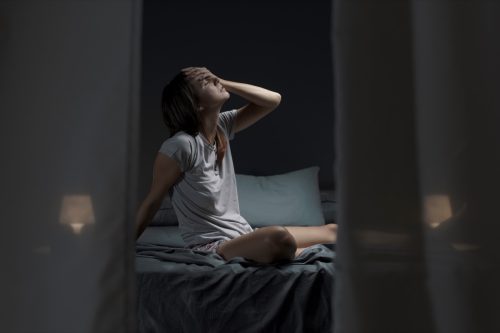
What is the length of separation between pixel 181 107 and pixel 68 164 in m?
1.03

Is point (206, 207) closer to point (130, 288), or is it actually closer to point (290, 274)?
point (290, 274)

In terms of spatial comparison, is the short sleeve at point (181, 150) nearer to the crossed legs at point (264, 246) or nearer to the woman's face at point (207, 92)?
the woman's face at point (207, 92)

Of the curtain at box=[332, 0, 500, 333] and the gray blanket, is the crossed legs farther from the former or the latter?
the curtain at box=[332, 0, 500, 333]

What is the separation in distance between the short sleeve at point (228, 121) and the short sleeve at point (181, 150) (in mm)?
365

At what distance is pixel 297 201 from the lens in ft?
8.56

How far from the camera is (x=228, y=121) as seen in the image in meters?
2.18

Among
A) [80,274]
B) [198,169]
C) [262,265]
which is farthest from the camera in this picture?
[198,169]

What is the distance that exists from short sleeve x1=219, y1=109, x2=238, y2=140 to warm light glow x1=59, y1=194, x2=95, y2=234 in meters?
1.28

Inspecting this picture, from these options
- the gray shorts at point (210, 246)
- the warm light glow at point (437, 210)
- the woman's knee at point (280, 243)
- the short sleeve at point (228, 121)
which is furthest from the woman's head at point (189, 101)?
the warm light glow at point (437, 210)

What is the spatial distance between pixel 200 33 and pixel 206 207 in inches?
62.9

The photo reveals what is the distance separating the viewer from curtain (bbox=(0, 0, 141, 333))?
0.89 m

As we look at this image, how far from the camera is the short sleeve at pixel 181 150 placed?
175 centimetres

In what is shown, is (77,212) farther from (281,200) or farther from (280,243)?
(281,200)

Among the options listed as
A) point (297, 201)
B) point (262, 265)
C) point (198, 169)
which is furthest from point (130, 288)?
point (297, 201)
